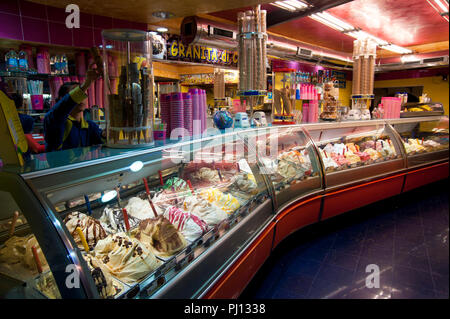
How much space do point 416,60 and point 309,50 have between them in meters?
4.98

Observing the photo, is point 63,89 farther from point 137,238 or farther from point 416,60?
point 416,60

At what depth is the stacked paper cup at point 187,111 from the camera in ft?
7.24

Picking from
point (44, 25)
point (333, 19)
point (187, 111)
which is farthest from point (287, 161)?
point (333, 19)

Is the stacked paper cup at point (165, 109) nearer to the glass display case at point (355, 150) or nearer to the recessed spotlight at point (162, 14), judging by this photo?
the glass display case at point (355, 150)

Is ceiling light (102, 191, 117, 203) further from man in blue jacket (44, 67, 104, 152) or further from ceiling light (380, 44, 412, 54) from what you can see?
ceiling light (380, 44, 412, 54)

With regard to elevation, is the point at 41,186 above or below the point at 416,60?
below

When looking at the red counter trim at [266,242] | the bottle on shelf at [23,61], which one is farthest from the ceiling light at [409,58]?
the bottle on shelf at [23,61]

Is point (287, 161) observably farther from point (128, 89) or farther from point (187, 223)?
point (128, 89)

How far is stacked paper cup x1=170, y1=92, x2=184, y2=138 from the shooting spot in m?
2.17

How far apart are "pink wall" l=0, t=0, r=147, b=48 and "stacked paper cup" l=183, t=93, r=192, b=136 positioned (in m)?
3.18

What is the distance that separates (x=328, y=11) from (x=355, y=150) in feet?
11.5

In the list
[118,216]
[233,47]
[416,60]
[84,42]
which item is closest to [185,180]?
[118,216]

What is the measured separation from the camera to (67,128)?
245 centimetres

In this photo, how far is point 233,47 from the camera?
5.50m
